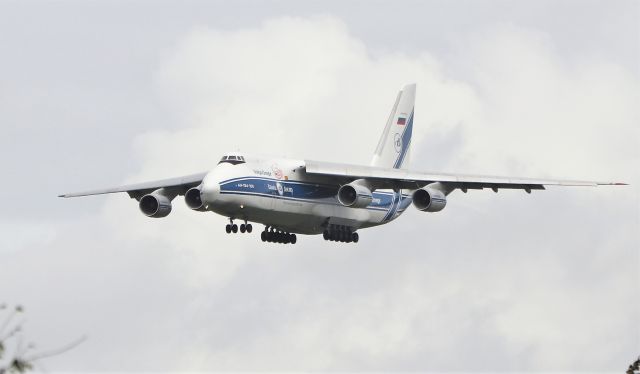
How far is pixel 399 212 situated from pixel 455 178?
5359 millimetres

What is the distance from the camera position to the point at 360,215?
42312mm

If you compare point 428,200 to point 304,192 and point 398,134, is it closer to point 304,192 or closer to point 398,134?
point 304,192

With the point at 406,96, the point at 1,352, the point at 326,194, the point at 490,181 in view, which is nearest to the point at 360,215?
the point at 326,194

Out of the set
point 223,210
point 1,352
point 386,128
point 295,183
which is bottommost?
point 1,352

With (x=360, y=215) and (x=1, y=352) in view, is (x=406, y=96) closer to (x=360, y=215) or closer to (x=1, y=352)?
(x=360, y=215)

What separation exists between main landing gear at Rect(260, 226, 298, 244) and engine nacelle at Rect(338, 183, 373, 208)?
2893mm

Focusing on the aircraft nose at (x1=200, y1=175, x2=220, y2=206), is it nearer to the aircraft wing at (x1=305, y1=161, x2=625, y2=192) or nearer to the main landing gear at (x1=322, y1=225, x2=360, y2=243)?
the aircraft wing at (x1=305, y1=161, x2=625, y2=192)

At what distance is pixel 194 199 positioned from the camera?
39.4 metres

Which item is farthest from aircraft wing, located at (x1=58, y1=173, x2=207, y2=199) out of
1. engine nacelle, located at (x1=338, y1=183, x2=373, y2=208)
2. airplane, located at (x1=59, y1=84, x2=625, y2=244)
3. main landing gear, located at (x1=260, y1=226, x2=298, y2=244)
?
engine nacelle, located at (x1=338, y1=183, x2=373, y2=208)

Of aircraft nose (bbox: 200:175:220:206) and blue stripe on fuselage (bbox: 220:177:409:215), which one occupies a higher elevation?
blue stripe on fuselage (bbox: 220:177:409:215)

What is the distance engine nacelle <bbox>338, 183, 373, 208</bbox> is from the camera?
38.8 meters

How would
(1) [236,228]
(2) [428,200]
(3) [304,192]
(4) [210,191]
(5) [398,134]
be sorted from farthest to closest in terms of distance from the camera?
(5) [398,134] < (3) [304,192] < (2) [428,200] < (1) [236,228] < (4) [210,191]

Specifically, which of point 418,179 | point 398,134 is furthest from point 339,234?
point 398,134

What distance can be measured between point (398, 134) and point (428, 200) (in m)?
10.4
